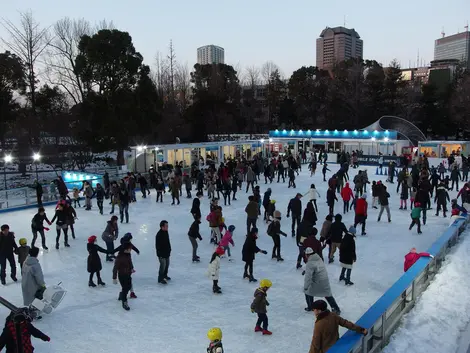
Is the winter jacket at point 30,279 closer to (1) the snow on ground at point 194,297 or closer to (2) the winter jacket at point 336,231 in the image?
(1) the snow on ground at point 194,297

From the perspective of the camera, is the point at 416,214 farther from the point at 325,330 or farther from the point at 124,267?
the point at 325,330

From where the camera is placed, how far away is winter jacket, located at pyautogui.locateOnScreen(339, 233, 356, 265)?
7121mm

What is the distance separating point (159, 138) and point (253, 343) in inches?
1469

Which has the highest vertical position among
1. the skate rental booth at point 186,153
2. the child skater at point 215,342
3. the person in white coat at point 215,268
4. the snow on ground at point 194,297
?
the skate rental booth at point 186,153

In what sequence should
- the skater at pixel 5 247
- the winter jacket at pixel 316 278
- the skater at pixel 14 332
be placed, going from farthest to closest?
1. the skater at pixel 5 247
2. the winter jacket at pixel 316 278
3. the skater at pixel 14 332

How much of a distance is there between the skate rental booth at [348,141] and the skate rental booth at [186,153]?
117 inches

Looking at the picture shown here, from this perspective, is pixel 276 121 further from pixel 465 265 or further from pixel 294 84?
pixel 465 265

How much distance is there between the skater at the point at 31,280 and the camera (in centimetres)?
627

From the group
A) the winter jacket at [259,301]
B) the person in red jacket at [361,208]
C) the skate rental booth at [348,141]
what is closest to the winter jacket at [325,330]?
the winter jacket at [259,301]

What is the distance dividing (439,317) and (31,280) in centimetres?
609

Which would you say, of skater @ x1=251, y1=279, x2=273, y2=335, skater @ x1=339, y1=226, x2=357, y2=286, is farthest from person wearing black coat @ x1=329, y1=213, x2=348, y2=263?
skater @ x1=251, y1=279, x2=273, y2=335

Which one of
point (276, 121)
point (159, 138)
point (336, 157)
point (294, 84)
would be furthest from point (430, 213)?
point (276, 121)

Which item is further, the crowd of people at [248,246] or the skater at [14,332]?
the crowd of people at [248,246]

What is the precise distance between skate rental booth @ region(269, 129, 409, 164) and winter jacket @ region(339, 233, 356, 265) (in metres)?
22.4
